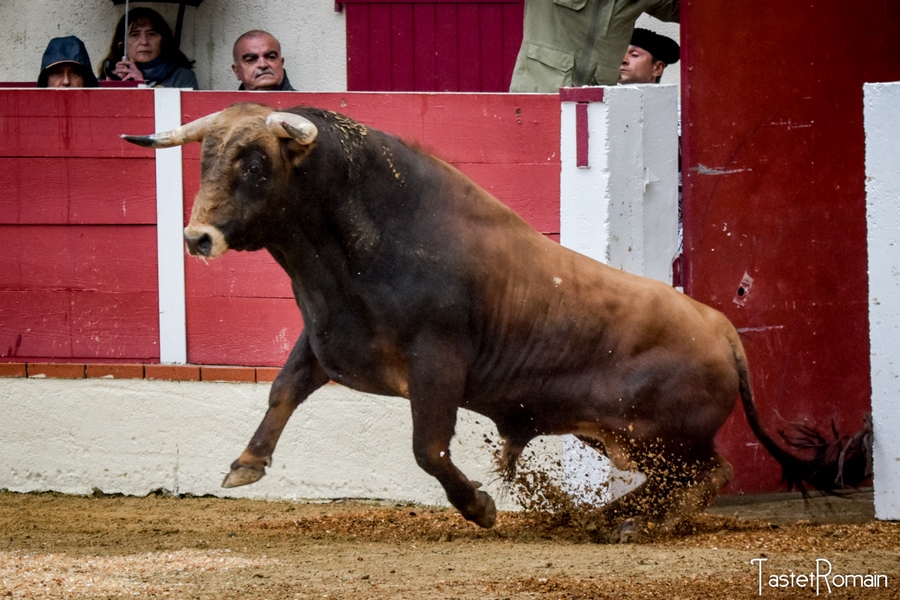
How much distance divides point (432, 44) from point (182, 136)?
4056mm

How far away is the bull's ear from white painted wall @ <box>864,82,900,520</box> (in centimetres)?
237

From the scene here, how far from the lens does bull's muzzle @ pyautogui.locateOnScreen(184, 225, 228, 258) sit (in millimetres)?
5113

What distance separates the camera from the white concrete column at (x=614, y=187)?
258 inches

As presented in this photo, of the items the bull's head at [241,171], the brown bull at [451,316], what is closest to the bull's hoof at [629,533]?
the brown bull at [451,316]

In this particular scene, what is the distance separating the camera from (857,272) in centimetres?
714

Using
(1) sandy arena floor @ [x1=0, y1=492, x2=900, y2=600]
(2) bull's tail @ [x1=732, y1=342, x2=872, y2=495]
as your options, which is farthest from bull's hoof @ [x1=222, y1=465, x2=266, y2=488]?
(2) bull's tail @ [x1=732, y1=342, x2=872, y2=495]

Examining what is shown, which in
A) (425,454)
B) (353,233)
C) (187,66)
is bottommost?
(425,454)

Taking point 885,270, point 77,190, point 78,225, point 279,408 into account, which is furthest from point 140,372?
point 885,270

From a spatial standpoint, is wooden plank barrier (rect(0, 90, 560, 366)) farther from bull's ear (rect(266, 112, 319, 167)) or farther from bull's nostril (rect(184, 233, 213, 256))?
bull's nostril (rect(184, 233, 213, 256))

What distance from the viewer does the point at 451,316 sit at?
5574 mm

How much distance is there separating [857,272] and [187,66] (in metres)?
3.88

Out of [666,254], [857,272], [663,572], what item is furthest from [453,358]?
Result: [857,272]

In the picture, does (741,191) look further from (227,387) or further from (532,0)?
(227,387)

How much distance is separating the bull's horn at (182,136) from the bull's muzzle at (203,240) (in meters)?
0.38
